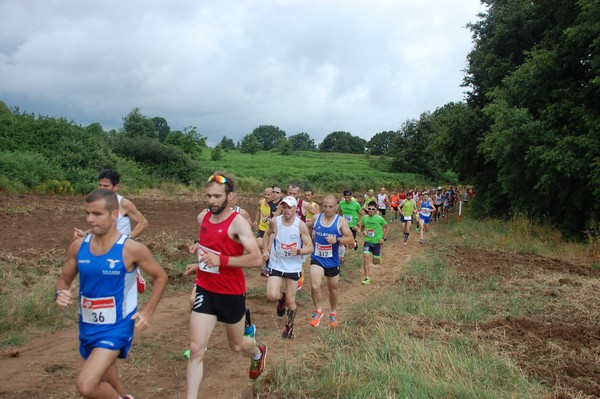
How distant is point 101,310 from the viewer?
3.71 meters

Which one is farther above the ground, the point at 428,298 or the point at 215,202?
the point at 215,202

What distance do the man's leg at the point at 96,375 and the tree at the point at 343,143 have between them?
112808mm

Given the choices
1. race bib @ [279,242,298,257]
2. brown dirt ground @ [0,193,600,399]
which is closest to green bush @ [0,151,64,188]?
brown dirt ground @ [0,193,600,399]

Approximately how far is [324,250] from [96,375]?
4.46m

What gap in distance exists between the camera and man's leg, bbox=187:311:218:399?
425cm

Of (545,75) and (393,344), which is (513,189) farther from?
(393,344)

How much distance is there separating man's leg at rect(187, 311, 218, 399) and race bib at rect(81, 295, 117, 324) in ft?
2.97

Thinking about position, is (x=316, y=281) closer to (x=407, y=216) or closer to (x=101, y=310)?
(x=101, y=310)

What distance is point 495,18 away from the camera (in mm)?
22859

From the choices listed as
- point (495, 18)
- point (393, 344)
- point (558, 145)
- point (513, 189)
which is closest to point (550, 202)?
point (513, 189)

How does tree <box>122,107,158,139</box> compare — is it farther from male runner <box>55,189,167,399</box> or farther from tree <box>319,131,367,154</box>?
tree <box>319,131,367,154</box>

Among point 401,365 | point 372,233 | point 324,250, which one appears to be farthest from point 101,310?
point 372,233

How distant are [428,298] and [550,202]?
473 inches

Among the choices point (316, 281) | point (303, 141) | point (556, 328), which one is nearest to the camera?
point (556, 328)
